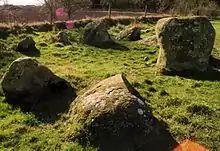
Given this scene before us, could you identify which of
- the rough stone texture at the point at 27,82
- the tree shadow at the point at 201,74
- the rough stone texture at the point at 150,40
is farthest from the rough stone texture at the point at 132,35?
the rough stone texture at the point at 27,82

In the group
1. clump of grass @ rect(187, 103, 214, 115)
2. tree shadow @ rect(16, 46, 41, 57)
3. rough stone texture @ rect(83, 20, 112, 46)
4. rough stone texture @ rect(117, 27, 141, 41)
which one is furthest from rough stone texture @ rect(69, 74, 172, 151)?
rough stone texture @ rect(117, 27, 141, 41)

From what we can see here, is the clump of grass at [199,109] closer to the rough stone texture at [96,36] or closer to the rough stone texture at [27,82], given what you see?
the rough stone texture at [27,82]

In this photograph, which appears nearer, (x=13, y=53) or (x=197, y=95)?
(x=197, y=95)

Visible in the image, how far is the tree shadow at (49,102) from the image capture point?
30.9 ft

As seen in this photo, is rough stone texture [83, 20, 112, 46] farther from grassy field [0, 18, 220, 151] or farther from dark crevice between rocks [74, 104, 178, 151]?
dark crevice between rocks [74, 104, 178, 151]

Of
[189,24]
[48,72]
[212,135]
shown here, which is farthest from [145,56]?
[212,135]

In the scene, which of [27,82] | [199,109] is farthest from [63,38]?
[199,109]

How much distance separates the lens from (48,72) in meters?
10.7

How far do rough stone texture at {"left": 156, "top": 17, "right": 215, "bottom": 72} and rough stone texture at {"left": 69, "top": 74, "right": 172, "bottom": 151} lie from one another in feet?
17.1

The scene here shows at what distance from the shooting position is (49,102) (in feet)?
33.1

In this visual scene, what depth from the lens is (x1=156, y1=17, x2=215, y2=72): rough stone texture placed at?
44.3ft

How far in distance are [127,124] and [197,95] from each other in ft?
12.2

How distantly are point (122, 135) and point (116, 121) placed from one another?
0.32 m

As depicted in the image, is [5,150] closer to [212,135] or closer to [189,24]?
[212,135]
